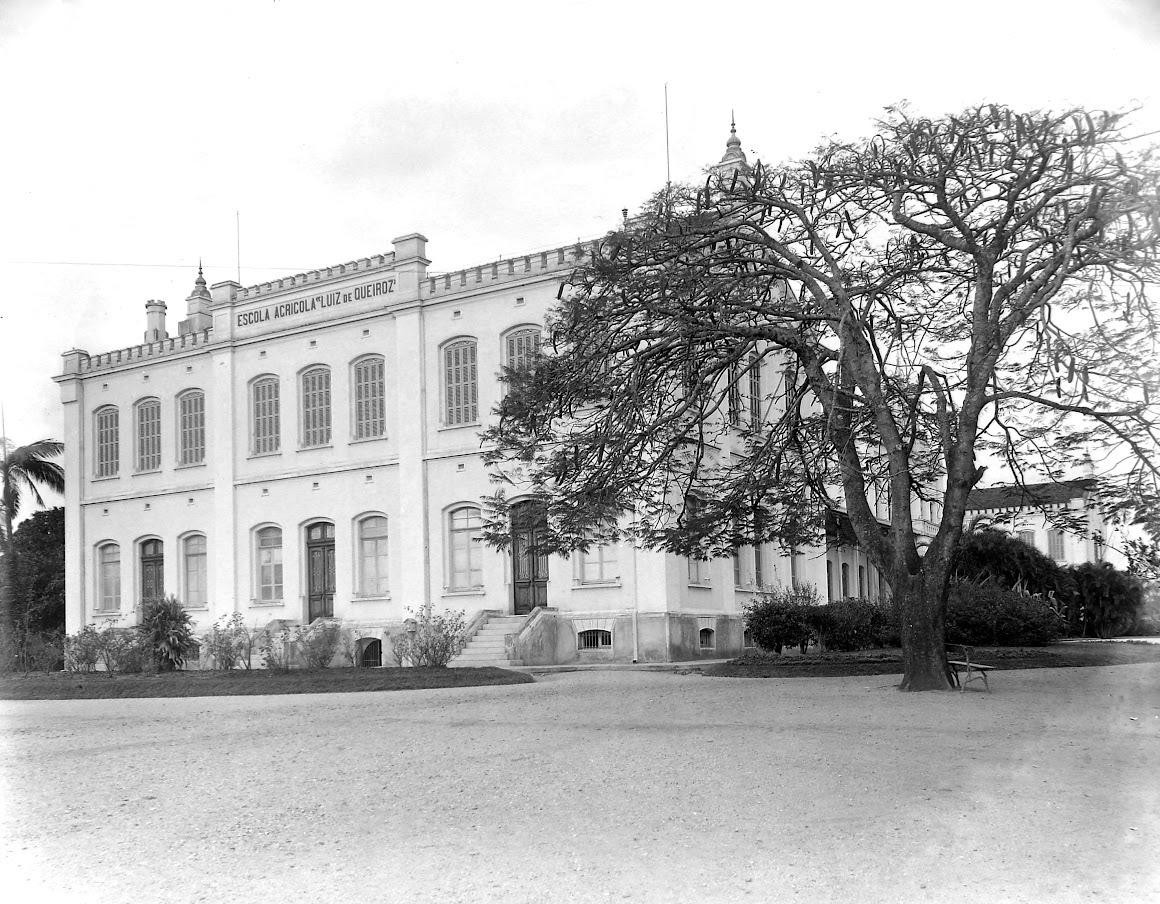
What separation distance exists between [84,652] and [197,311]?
1443 cm

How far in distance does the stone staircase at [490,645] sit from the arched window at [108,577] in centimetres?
1278

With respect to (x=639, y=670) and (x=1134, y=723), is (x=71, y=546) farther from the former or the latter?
(x=1134, y=723)

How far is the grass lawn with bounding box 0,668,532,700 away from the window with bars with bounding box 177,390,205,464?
11087 millimetres

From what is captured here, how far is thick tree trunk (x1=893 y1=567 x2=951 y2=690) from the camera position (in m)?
13.5

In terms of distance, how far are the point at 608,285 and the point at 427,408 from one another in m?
14.0

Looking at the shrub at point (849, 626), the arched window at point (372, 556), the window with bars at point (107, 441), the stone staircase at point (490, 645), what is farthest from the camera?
the window with bars at point (107, 441)

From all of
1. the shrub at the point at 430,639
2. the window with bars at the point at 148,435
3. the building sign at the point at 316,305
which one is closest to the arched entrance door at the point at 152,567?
the window with bars at the point at 148,435

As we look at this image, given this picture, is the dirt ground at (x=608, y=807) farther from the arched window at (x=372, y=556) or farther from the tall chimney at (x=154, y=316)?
the tall chimney at (x=154, y=316)

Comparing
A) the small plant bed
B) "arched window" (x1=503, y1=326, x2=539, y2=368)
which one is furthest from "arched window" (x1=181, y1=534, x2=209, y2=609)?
the small plant bed

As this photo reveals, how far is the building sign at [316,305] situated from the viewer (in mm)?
28391

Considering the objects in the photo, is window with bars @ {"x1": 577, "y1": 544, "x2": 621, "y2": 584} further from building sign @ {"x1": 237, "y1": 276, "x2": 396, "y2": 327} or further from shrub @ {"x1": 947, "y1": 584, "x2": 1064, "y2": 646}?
building sign @ {"x1": 237, "y1": 276, "x2": 396, "y2": 327}

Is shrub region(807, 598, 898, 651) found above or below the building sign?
below

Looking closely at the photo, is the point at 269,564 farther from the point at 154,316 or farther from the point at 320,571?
the point at 154,316

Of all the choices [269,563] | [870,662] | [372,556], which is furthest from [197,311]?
[870,662]
